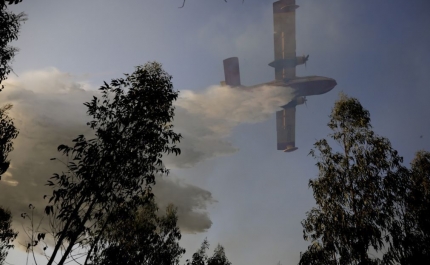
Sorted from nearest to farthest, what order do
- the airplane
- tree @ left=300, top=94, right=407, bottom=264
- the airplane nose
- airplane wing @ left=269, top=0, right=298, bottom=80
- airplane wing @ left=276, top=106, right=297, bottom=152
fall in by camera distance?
1. tree @ left=300, top=94, right=407, bottom=264
2. airplane wing @ left=269, top=0, right=298, bottom=80
3. the airplane
4. the airplane nose
5. airplane wing @ left=276, top=106, right=297, bottom=152

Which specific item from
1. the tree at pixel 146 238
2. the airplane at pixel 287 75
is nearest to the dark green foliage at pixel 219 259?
the tree at pixel 146 238

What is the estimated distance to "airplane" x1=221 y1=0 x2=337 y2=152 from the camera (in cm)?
5141

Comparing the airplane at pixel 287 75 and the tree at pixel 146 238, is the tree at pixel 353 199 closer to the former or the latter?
the tree at pixel 146 238

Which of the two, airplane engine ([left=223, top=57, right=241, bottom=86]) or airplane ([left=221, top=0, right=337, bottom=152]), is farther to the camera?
airplane engine ([left=223, top=57, right=241, bottom=86])

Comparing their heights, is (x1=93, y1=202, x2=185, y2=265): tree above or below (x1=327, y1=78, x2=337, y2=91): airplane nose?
below

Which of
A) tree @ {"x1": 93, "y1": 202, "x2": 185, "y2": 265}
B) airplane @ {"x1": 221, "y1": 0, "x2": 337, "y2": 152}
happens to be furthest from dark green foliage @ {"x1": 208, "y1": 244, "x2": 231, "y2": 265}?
airplane @ {"x1": 221, "y1": 0, "x2": 337, "y2": 152}

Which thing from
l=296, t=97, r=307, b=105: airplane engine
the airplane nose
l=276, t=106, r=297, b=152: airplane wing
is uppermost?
the airplane nose

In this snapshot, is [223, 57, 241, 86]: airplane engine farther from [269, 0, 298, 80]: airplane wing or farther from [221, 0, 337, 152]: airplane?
[269, 0, 298, 80]: airplane wing

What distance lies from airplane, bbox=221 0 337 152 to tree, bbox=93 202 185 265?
152ft

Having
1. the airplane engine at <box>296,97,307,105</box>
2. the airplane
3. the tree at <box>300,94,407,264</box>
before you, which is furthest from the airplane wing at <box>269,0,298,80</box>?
the tree at <box>300,94,407,264</box>

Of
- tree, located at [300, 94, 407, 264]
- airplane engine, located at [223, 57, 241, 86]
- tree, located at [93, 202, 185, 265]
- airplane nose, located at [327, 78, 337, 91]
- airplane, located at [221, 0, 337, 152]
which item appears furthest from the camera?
airplane nose, located at [327, 78, 337, 91]

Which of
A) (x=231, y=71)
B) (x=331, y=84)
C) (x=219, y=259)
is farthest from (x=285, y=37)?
(x=219, y=259)

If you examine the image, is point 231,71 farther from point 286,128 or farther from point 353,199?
point 353,199

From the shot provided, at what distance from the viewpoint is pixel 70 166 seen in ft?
25.2
